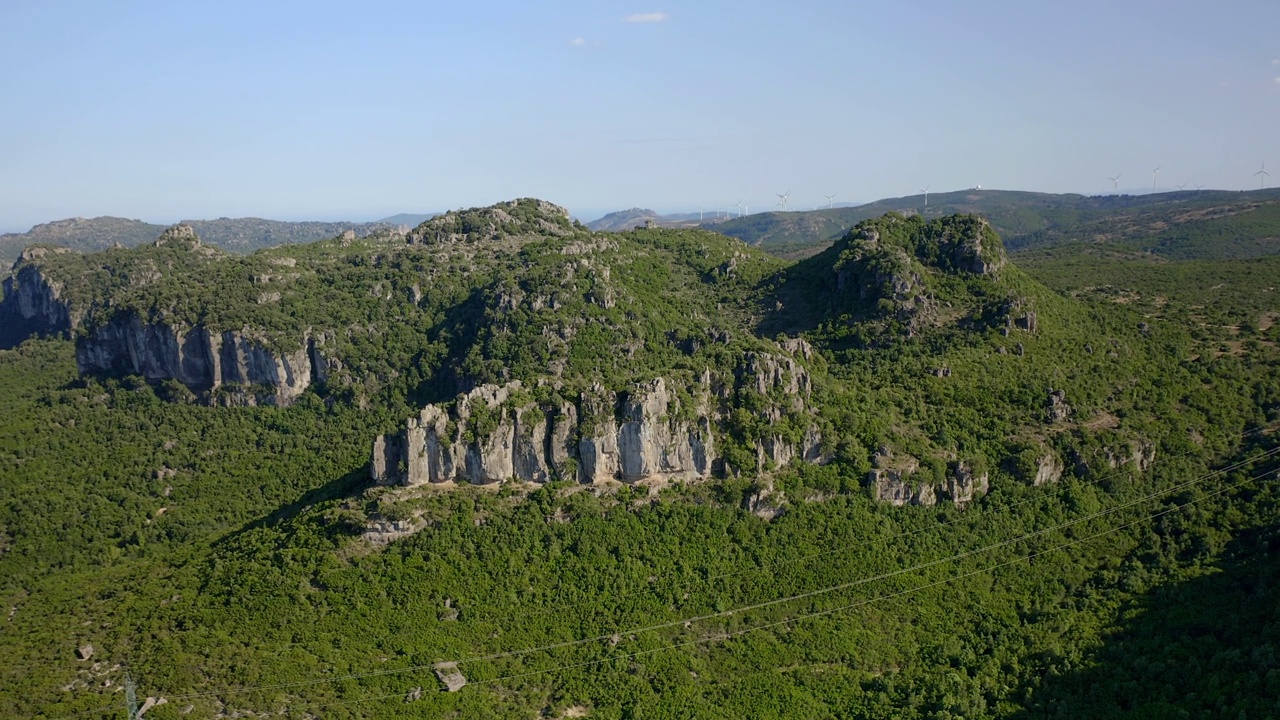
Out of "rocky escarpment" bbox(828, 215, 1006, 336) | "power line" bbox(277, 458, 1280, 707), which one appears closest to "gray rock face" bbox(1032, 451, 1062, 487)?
"power line" bbox(277, 458, 1280, 707)

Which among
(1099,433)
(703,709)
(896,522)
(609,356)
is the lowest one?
(703,709)

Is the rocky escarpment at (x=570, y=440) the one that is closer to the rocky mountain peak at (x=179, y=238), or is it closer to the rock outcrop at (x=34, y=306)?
the rock outcrop at (x=34, y=306)

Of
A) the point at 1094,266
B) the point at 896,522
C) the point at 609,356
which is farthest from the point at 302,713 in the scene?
the point at 1094,266

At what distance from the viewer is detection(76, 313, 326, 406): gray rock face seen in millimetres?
116812

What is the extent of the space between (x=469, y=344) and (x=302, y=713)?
69.6m

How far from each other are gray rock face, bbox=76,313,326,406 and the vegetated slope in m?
1.49

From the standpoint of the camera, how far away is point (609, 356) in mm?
108875

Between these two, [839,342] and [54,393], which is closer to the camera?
[839,342]

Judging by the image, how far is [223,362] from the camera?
388ft

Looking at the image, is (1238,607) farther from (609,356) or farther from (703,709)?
(609,356)

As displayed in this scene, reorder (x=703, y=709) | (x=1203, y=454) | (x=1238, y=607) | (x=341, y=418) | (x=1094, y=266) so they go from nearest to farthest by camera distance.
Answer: (x=703, y=709), (x=1238, y=607), (x=1203, y=454), (x=341, y=418), (x=1094, y=266)

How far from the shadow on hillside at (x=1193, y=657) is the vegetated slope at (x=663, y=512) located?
45.9 inches

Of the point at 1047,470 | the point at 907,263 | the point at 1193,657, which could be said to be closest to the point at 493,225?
the point at 907,263

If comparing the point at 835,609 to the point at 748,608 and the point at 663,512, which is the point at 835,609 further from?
the point at 663,512
